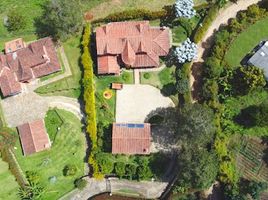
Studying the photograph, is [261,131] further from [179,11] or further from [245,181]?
[179,11]

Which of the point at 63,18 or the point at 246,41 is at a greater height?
the point at 63,18

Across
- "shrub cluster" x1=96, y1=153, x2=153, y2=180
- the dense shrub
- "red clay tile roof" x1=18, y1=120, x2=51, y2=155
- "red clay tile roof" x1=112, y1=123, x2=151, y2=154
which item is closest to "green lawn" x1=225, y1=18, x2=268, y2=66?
"red clay tile roof" x1=112, y1=123, x2=151, y2=154

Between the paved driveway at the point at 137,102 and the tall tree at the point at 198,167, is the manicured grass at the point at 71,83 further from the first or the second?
the tall tree at the point at 198,167

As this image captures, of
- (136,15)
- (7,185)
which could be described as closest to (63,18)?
(136,15)

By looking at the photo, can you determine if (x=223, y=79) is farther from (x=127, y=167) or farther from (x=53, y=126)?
(x=53, y=126)

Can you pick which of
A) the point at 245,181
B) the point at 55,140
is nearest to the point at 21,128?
the point at 55,140

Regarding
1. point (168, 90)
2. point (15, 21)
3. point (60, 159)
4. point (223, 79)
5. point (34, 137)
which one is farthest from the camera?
point (15, 21)
